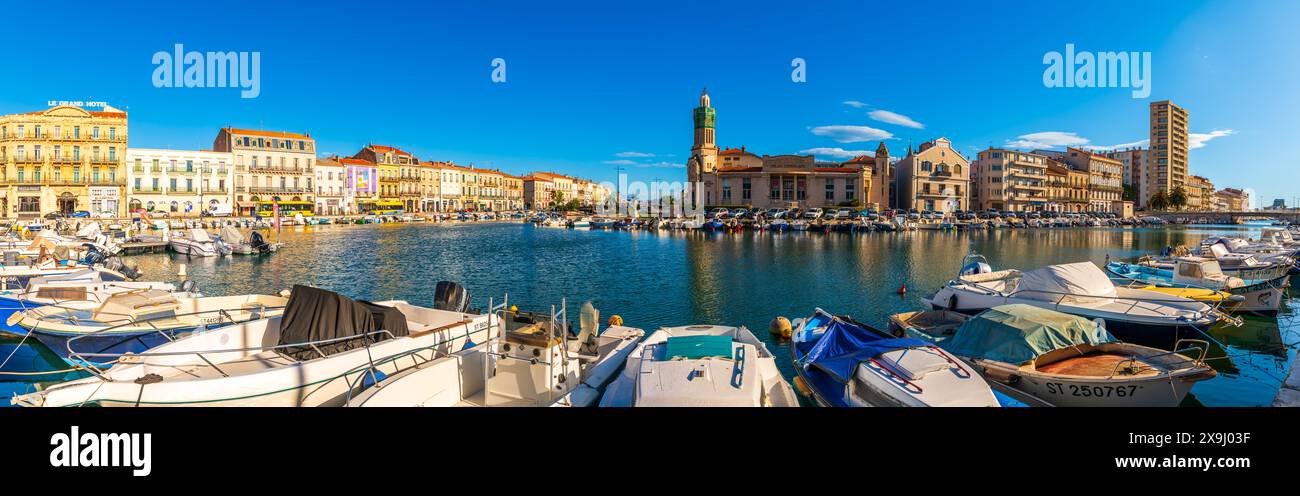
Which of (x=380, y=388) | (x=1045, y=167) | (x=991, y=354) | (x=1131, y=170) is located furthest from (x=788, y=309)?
(x=1131, y=170)

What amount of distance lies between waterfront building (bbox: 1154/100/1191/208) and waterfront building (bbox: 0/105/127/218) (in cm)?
15362

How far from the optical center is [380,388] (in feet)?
22.4

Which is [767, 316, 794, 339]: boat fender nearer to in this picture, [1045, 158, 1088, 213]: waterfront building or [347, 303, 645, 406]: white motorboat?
[347, 303, 645, 406]: white motorboat

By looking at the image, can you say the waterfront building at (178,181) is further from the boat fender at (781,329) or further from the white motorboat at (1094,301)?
the white motorboat at (1094,301)

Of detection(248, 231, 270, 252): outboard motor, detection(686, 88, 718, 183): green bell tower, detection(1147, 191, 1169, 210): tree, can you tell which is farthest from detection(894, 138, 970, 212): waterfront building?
detection(248, 231, 270, 252): outboard motor

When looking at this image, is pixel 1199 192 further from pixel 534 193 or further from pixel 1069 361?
pixel 1069 361

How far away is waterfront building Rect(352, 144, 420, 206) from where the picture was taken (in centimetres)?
8600

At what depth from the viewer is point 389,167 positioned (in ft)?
284

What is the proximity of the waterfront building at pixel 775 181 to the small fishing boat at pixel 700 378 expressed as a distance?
7499 centimetres

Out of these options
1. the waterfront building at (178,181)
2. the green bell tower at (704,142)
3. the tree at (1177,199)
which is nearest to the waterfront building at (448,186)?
the waterfront building at (178,181)

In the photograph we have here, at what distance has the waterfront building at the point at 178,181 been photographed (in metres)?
64.2

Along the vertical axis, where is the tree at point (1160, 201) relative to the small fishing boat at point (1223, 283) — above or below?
above
